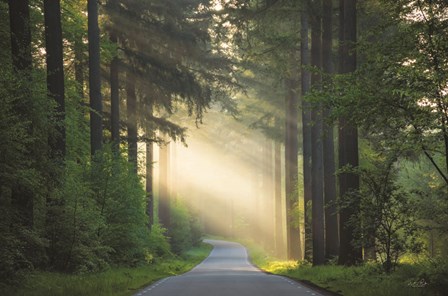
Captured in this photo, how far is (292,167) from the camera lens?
129 feet

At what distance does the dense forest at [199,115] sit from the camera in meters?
13.2

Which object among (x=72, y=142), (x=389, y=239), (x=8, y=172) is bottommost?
(x=389, y=239)

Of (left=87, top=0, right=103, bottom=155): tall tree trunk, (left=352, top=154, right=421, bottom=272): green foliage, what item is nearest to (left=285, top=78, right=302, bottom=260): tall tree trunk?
(left=87, top=0, right=103, bottom=155): tall tree trunk

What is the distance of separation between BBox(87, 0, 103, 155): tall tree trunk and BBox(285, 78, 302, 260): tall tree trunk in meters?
14.9

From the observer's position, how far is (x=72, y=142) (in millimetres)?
23453

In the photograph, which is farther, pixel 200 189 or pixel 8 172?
pixel 200 189

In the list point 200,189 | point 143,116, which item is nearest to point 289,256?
point 143,116

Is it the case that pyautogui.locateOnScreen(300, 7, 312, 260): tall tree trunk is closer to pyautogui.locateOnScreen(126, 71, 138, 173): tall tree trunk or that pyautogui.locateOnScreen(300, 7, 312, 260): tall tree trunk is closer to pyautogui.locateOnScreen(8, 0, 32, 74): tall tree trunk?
pyautogui.locateOnScreen(126, 71, 138, 173): tall tree trunk

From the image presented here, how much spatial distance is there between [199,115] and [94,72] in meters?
8.19

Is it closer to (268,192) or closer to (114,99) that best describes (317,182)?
(114,99)

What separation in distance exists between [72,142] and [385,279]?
13279 millimetres

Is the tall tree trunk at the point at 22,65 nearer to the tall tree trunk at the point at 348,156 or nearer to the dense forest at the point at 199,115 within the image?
the dense forest at the point at 199,115

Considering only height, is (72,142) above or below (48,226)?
above

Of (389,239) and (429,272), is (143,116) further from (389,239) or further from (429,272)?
(429,272)
